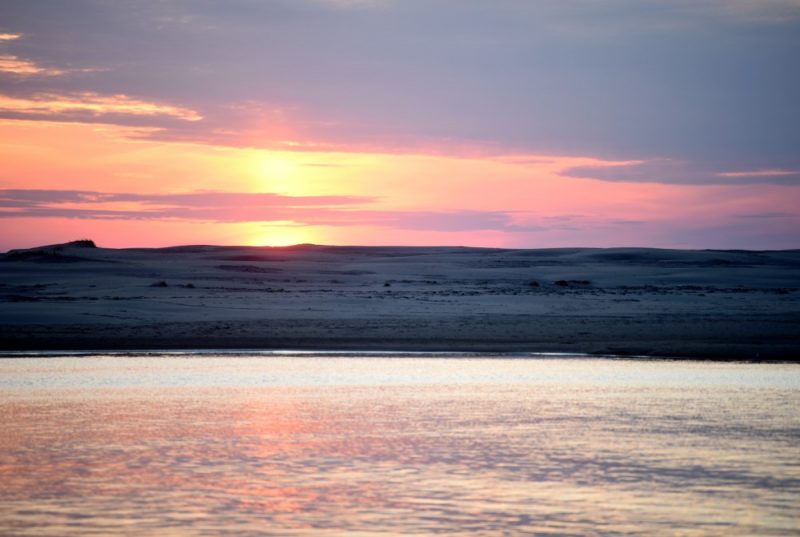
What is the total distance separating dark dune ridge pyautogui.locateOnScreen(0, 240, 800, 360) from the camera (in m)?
28.7

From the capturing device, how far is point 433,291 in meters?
46.3

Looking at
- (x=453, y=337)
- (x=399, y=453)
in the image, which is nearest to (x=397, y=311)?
(x=453, y=337)

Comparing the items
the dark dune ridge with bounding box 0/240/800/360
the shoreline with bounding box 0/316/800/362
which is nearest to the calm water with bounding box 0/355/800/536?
the shoreline with bounding box 0/316/800/362

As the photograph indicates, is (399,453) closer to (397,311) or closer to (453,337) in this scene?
(453,337)

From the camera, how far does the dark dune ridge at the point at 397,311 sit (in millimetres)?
28703

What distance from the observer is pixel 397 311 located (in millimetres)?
36344

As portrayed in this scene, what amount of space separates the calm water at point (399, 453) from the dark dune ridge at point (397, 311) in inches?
271

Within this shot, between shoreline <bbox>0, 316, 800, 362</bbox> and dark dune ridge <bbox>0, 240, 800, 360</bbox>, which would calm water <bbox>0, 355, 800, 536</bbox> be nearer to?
shoreline <bbox>0, 316, 800, 362</bbox>

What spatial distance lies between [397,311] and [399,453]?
23606 mm

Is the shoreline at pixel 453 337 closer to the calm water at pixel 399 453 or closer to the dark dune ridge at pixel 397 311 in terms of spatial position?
the dark dune ridge at pixel 397 311

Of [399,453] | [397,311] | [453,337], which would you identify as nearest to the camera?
[399,453]

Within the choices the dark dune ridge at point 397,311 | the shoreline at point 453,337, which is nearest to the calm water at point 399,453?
the shoreline at point 453,337

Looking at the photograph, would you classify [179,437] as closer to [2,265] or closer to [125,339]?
[125,339]

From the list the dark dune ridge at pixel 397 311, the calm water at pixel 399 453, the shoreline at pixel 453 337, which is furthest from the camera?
the dark dune ridge at pixel 397 311
